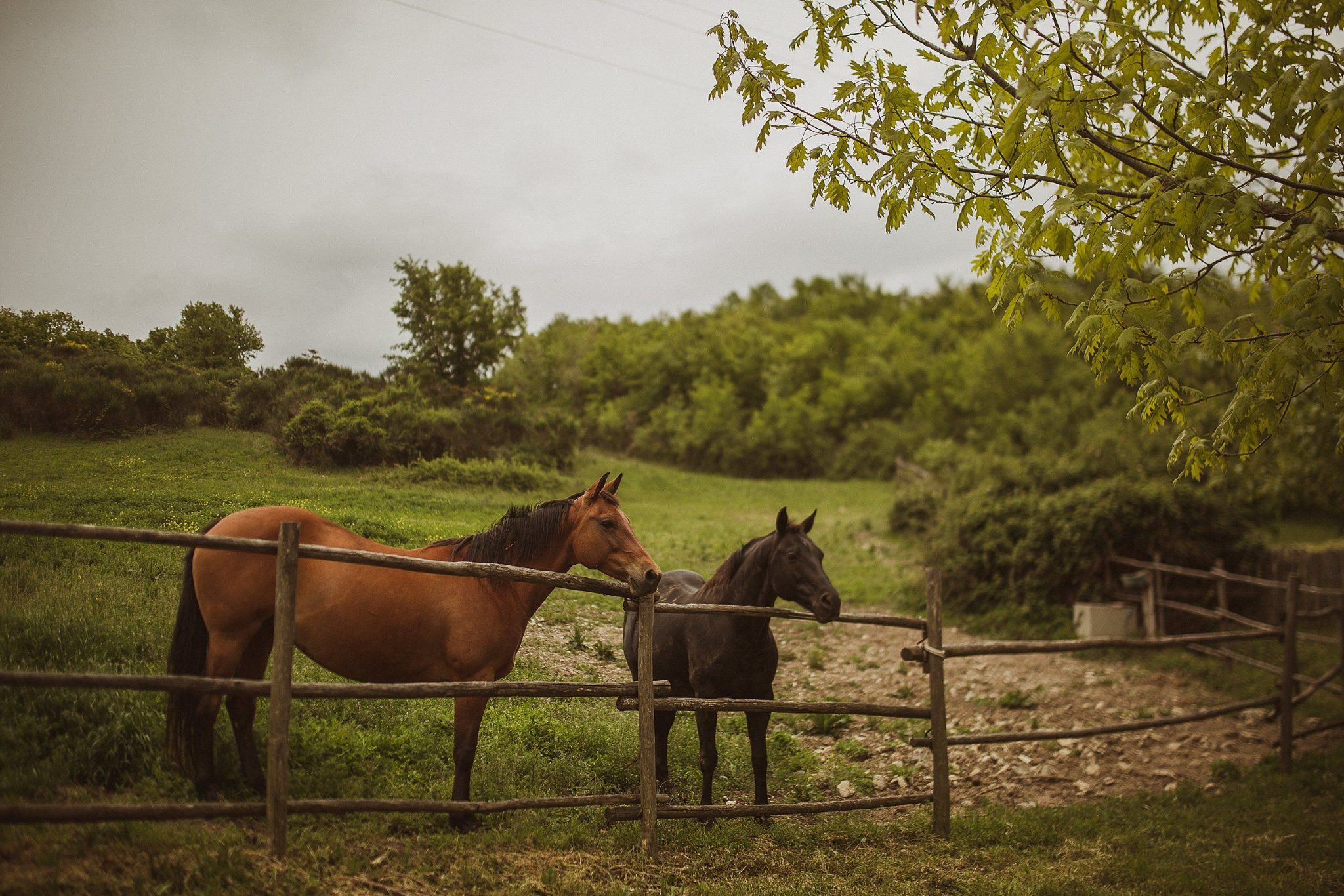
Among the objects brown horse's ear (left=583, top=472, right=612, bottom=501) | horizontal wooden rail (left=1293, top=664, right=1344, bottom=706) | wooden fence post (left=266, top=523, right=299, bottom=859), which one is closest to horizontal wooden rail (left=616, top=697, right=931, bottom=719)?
brown horse's ear (left=583, top=472, right=612, bottom=501)

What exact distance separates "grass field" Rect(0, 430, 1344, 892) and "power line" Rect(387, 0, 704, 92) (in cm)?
400

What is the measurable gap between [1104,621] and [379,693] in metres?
10.9

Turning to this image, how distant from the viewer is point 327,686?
381cm

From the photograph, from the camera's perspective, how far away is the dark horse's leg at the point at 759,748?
17.0 feet

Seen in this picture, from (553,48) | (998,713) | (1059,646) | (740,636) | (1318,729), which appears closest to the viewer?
(740,636)

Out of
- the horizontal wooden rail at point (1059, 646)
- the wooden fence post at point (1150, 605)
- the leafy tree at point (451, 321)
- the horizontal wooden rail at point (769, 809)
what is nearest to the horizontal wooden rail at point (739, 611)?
the horizontal wooden rail at point (1059, 646)

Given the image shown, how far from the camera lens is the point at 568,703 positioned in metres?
5.80

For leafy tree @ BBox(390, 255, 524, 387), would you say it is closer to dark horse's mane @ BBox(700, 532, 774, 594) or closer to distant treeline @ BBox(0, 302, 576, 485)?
distant treeline @ BBox(0, 302, 576, 485)

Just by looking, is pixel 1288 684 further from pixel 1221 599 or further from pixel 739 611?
pixel 739 611

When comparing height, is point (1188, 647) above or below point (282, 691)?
below

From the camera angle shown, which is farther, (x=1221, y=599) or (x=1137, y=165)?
(x=1221, y=599)

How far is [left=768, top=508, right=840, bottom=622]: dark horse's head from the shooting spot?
4.80m

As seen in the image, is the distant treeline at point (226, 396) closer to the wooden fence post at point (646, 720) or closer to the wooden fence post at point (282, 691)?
the wooden fence post at point (282, 691)

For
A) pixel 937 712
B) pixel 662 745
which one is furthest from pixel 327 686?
pixel 937 712
